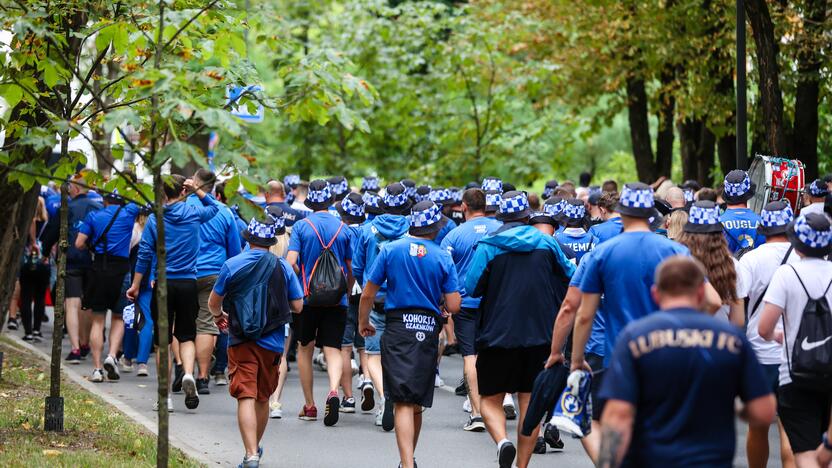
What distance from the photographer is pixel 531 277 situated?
8945 mm

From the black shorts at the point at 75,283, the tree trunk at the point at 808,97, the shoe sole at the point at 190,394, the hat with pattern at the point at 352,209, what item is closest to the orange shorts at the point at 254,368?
the shoe sole at the point at 190,394

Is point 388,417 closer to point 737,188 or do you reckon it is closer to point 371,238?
point 371,238

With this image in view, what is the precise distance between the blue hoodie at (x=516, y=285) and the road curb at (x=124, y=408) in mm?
2381

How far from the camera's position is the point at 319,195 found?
38.1ft

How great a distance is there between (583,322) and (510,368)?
2.06m

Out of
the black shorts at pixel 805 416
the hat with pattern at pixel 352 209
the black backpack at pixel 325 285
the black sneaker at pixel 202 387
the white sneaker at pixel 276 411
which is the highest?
the hat with pattern at pixel 352 209

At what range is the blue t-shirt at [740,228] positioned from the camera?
1070 centimetres

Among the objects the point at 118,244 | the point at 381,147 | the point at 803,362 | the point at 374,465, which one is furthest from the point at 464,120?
the point at 803,362

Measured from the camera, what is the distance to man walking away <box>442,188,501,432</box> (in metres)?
11.0

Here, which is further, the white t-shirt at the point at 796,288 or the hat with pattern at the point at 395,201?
the hat with pattern at the point at 395,201

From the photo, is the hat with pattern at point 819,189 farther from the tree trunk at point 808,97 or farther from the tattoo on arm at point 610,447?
the tattoo on arm at point 610,447

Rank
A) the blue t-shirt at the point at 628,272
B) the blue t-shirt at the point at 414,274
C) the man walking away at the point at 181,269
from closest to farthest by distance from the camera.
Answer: the blue t-shirt at the point at 628,272 < the blue t-shirt at the point at 414,274 < the man walking away at the point at 181,269

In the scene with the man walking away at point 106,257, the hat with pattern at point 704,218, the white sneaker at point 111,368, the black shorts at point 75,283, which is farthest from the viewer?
the black shorts at point 75,283

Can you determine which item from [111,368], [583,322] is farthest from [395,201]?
[583,322]
